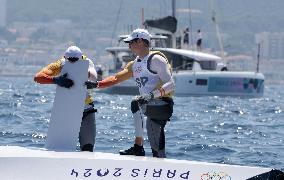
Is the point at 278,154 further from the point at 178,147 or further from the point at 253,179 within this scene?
the point at 253,179

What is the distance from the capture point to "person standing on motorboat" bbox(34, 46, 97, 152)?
1118 centimetres

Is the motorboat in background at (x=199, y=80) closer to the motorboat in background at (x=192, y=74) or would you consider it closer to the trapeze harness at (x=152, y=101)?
the motorboat in background at (x=192, y=74)

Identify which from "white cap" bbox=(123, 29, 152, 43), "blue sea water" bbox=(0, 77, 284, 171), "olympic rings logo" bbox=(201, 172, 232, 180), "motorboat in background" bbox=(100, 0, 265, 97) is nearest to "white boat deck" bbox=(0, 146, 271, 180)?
"olympic rings logo" bbox=(201, 172, 232, 180)

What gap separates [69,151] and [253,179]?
2.01m

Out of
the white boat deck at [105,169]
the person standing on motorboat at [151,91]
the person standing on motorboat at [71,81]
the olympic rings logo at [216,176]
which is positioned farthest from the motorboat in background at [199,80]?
the olympic rings logo at [216,176]

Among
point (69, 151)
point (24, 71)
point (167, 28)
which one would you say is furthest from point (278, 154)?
point (24, 71)

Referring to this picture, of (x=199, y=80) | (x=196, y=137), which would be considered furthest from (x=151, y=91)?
(x=199, y=80)

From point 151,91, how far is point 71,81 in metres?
0.92

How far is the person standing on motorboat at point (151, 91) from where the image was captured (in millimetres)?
11344

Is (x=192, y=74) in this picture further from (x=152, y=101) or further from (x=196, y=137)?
(x=152, y=101)

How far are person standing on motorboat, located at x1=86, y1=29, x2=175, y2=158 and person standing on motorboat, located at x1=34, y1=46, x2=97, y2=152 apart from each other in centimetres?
35

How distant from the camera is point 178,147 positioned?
18.7 m

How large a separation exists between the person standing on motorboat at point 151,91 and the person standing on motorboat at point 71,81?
1.16 ft

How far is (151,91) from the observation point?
37.5 feet
